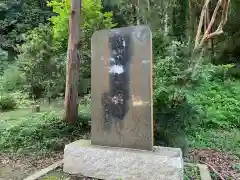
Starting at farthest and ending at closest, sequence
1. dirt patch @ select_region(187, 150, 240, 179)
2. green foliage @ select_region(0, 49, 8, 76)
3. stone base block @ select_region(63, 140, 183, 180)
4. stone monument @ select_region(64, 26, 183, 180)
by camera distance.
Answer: green foliage @ select_region(0, 49, 8, 76) < dirt patch @ select_region(187, 150, 240, 179) < stone monument @ select_region(64, 26, 183, 180) < stone base block @ select_region(63, 140, 183, 180)

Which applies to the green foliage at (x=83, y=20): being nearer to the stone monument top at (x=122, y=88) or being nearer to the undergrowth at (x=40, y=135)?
the undergrowth at (x=40, y=135)

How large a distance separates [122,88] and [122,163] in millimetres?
981

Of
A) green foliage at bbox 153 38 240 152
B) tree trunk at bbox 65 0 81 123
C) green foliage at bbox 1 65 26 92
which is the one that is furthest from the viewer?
green foliage at bbox 1 65 26 92

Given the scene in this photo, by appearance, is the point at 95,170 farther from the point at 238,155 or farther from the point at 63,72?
the point at 63,72

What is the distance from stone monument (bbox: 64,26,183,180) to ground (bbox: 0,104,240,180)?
1.48 feet

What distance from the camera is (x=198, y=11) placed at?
470 inches

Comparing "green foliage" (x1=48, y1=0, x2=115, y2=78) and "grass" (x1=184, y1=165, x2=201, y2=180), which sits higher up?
A: "green foliage" (x1=48, y1=0, x2=115, y2=78)

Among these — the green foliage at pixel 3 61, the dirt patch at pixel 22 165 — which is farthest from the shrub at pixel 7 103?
the green foliage at pixel 3 61

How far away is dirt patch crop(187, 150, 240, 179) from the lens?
452cm

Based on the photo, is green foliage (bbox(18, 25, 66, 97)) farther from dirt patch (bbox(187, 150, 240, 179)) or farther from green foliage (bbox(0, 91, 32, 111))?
dirt patch (bbox(187, 150, 240, 179))

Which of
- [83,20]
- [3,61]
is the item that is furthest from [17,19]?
[83,20]

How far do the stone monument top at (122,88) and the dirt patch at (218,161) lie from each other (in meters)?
1.55

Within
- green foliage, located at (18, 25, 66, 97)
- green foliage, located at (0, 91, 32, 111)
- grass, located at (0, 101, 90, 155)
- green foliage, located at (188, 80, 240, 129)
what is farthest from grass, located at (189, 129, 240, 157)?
green foliage, located at (0, 91, 32, 111)

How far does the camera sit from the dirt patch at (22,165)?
171 inches
